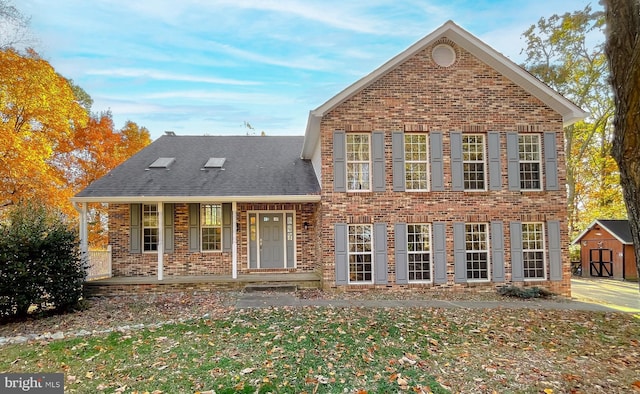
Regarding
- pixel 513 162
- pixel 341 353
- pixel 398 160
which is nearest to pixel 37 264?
pixel 341 353

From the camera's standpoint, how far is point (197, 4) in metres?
9.92

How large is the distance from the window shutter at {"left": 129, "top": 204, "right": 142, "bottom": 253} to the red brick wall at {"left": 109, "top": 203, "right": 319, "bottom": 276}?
0.13 meters

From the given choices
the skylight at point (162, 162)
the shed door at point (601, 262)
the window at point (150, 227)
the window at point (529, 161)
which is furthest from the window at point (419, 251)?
the shed door at point (601, 262)

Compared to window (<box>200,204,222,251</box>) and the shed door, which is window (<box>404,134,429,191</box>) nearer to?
window (<box>200,204,222,251</box>)

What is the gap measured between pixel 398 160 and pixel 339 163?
Answer: 1748mm

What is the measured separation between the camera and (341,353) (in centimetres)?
570

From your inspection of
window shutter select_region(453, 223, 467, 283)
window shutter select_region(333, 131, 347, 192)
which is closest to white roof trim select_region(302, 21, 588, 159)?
window shutter select_region(333, 131, 347, 192)

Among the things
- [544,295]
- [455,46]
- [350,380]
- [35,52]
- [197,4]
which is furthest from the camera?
[35,52]

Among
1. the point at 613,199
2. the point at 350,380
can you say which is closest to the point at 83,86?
the point at 350,380

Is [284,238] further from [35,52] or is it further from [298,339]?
[35,52]

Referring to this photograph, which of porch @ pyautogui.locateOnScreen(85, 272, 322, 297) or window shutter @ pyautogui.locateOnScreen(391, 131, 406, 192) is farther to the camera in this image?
window shutter @ pyautogui.locateOnScreen(391, 131, 406, 192)

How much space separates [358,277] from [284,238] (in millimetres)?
3194

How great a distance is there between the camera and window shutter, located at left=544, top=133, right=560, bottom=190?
11.9 m

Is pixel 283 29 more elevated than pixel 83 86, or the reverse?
pixel 83 86
